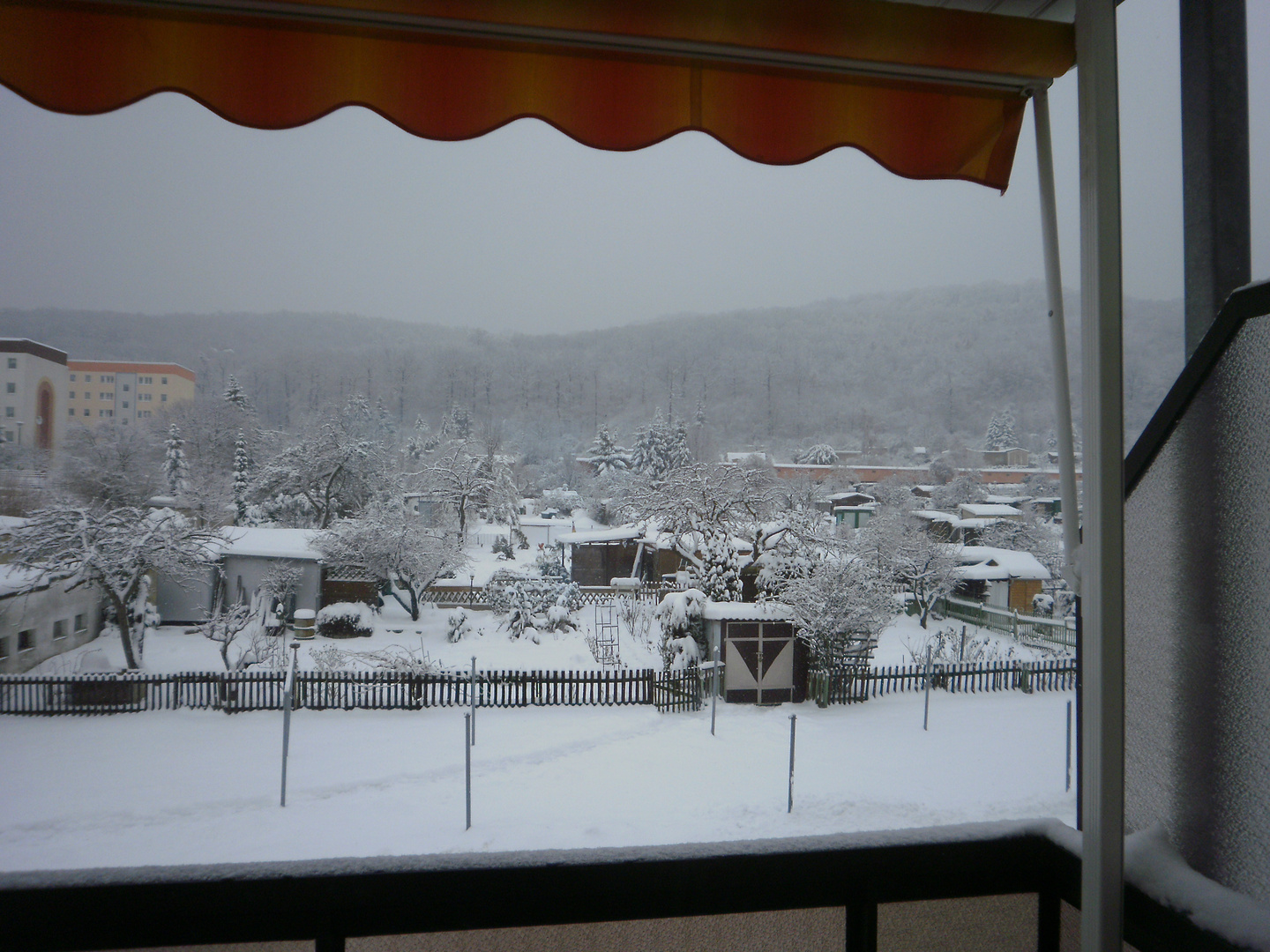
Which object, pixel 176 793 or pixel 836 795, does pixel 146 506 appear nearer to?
pixel 176 793

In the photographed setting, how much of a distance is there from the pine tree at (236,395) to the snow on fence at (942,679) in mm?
2820

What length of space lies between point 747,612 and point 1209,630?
245cm

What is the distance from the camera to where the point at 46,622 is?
2516 mm

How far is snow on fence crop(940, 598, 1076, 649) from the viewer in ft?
8.71

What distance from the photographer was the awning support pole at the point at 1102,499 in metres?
0.46

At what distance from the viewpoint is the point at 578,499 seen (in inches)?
A: 95.7

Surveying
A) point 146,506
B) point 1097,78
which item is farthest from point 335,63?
point 146,506

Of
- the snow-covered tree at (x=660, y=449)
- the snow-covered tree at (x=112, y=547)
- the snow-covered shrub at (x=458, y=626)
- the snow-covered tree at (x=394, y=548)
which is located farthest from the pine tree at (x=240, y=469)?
the snow-covered tree at (x=660, y=449)

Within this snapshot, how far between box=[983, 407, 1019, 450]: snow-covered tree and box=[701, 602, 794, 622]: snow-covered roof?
1.32 metres

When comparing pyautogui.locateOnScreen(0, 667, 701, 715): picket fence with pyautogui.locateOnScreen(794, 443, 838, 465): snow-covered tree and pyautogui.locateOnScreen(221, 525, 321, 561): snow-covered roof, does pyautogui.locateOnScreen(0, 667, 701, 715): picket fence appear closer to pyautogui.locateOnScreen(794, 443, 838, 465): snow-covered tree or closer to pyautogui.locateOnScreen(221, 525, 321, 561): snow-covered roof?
pyautogui.locateOnScreen(221, 525, 321, 561): snow-covered roof

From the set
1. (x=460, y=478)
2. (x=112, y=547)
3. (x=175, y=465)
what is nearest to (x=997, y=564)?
(x=460, y=478)

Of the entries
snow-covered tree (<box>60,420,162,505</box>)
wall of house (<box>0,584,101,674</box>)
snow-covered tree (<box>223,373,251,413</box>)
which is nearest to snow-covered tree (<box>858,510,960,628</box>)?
snow-covered tree (<box>223,373,251,413</box>)

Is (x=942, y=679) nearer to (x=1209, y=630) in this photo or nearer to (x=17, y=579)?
(x=1209, y=630)

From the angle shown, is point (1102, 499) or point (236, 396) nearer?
point (1102, 499)
